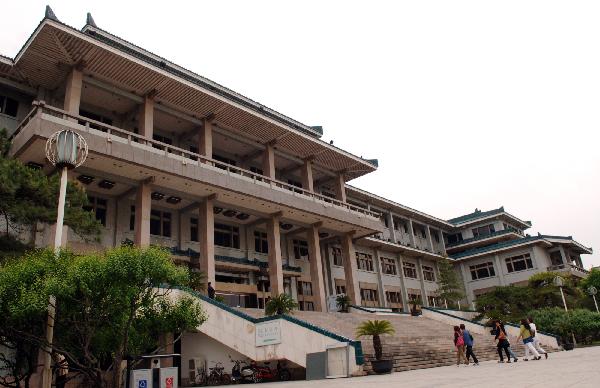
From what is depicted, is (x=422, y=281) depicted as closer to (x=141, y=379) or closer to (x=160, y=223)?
(x=160, y=223)

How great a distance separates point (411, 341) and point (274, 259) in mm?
10172

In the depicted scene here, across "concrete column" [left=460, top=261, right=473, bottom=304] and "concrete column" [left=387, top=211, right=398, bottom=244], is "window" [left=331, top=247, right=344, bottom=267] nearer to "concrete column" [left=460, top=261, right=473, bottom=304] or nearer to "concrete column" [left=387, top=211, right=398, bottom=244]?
"concrete column" [left=387, top=211, right=398, bottom=244]

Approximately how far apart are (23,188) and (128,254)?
4.86 metres

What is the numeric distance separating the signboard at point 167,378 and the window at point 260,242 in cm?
1852

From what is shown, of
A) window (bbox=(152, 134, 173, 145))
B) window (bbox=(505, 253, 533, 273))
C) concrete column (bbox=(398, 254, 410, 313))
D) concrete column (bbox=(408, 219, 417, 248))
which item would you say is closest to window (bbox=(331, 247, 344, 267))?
concrete column (bbox=(398, 254, 410, 313))

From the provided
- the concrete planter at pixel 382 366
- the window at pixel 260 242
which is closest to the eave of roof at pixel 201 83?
the window at pixel 260 242

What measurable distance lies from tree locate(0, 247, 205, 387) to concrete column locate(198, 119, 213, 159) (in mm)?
15176

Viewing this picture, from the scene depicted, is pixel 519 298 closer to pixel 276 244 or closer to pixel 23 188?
pixel 276 244

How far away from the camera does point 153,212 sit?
84.9 ft

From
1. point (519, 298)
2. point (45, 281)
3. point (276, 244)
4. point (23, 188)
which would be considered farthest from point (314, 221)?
point (45, 281)

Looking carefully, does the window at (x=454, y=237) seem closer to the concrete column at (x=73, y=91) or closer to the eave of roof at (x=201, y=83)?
the eave of roof at (x=201, y=83)

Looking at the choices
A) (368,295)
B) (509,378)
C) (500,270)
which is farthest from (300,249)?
(509,378)

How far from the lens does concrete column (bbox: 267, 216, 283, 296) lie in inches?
1065

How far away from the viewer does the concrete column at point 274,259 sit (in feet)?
88.8
